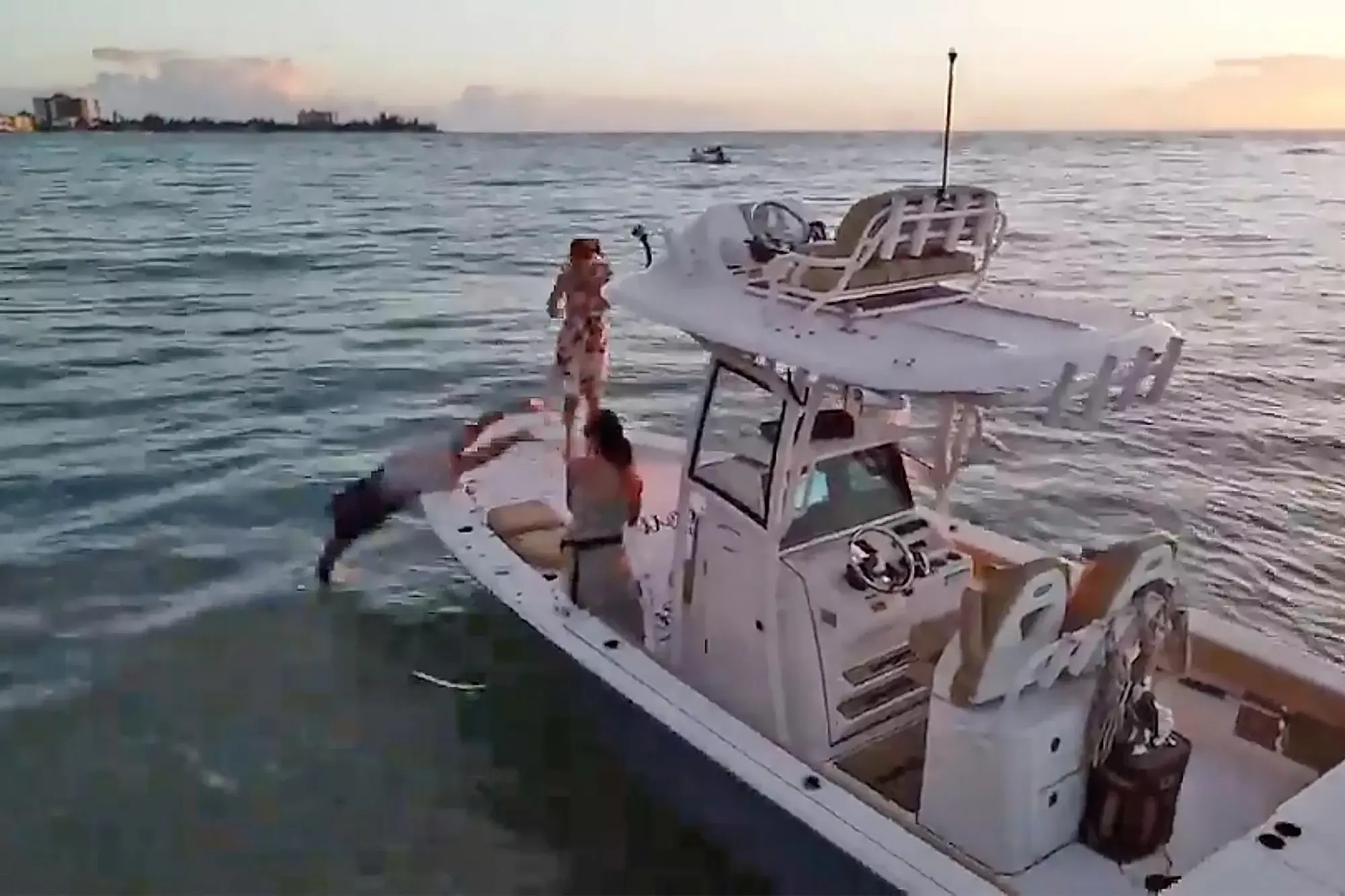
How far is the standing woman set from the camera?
281 inches

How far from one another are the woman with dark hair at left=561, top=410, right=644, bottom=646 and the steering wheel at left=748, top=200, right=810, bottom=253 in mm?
1232

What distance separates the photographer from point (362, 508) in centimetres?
821

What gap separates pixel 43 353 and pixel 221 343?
6.86ft

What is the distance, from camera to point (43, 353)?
14.8 meters

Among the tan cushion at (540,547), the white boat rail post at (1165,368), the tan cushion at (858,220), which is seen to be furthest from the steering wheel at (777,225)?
the tan cushion at (540,547)

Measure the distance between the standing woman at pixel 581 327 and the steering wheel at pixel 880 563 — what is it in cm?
284

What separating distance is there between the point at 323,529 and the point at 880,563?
5939 millimetres

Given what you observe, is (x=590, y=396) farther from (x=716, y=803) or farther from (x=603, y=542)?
(x=716, y=803)

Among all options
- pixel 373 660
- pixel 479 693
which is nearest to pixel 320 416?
pixel 373 660

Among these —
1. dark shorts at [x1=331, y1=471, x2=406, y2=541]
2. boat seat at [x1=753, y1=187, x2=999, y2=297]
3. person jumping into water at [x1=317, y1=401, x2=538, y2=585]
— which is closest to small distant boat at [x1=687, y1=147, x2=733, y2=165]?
person jumping into water at [x1=317, y1=401, x2=538, y2=585]

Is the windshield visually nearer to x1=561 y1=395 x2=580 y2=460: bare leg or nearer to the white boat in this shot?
the white boat

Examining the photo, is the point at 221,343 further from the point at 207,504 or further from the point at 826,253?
the point at 826,253

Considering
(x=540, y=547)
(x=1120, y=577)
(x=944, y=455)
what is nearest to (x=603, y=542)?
(x=540, y=547)

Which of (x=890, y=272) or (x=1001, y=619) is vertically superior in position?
(x=890, y=272)
